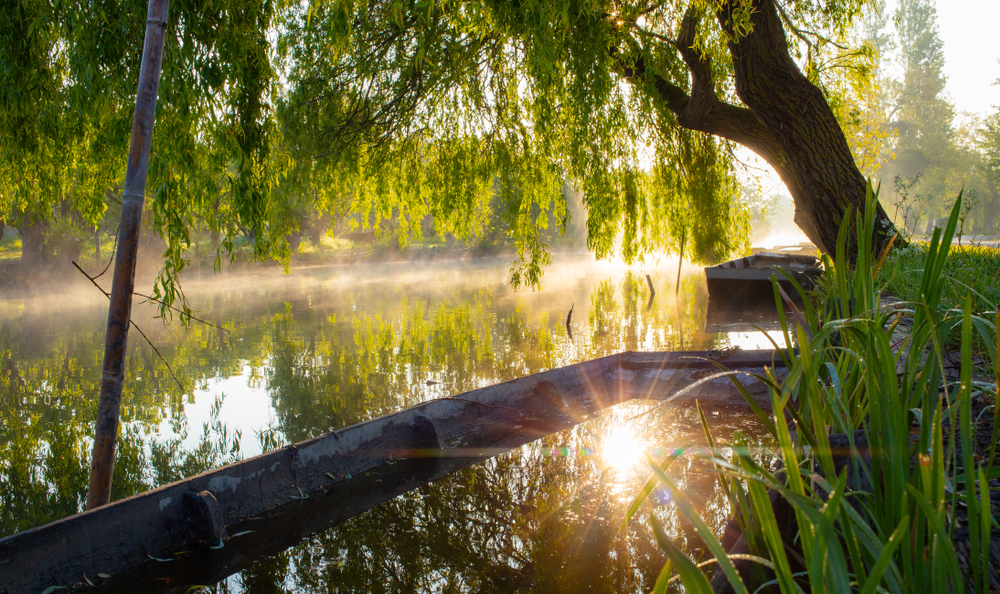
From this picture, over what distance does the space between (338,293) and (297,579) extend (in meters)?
13.2

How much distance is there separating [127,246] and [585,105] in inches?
159

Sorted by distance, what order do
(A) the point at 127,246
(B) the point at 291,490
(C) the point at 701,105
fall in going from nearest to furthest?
1. (A) the point at 127,246
2. (B) the point at 291,490
3. (C) the point at 701,105

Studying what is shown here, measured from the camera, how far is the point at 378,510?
3.10 m

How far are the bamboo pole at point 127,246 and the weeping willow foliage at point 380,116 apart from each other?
0.19 m

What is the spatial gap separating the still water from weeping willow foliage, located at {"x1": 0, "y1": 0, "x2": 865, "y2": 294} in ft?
4.14

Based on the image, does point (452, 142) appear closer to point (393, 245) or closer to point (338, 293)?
point (338, 293)

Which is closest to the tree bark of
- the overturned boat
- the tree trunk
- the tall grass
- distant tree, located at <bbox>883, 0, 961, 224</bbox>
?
the tree trunk

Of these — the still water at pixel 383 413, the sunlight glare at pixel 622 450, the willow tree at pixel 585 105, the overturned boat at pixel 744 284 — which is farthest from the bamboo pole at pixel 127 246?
the overturned boat at pixel 744 284

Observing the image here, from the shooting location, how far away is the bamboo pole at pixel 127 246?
265 cm

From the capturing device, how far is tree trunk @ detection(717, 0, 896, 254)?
6.30 meters

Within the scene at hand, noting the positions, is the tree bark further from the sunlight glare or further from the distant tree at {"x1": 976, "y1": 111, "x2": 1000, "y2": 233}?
the distant tree at {"x1": 976, "y1": 111, "x2": 1000, "y2": 233}

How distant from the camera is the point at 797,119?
20.7ft

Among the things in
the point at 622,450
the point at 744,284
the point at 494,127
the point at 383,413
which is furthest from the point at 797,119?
the point at 383,413

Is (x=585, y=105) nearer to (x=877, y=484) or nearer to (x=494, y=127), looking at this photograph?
(x=494, y=127)
